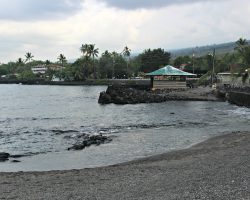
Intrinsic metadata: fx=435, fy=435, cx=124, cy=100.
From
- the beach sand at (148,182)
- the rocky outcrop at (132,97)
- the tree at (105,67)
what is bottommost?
the rocky outcrop at (132,97)

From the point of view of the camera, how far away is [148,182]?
43.8ft

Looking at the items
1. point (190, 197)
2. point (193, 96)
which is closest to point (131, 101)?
point (193, 96)

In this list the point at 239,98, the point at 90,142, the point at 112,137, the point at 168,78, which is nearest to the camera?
the point at 90,142

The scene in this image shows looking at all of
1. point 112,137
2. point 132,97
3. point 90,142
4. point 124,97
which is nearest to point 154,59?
point 132,97

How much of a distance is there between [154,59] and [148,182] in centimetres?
16603

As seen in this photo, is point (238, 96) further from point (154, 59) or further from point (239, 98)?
point (154, 59)

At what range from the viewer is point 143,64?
185m

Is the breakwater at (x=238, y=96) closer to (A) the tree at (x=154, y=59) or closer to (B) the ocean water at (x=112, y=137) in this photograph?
(B) the ocean water at (x=112, y=137)

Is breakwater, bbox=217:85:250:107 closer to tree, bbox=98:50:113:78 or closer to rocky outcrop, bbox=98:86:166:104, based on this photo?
rocky outcrop, bbox=98:86:166:104

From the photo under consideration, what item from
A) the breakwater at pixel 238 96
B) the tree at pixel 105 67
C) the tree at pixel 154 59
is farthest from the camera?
the tree at pixel 105 67

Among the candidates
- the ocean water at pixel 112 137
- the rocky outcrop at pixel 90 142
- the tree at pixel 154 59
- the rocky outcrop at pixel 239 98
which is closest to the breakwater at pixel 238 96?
the rocky outcrop at pixel 239 98

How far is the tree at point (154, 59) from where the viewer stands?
17725 centimetres

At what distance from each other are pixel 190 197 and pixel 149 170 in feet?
16.6

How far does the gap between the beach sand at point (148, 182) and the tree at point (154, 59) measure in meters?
160
